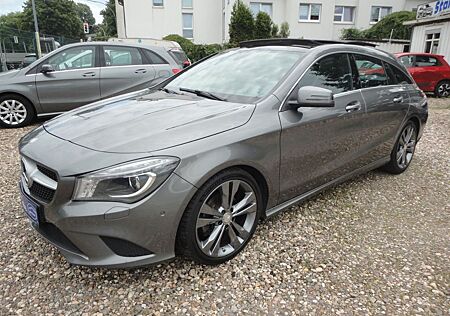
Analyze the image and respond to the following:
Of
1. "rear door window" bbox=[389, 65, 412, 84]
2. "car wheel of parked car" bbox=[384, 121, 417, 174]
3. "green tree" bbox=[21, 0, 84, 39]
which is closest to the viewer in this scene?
"rear door window" bbox=[389, 65, 412, 84]

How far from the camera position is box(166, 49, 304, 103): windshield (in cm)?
281

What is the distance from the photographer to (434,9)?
47.4 feet

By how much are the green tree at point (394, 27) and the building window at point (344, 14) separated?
9.08 ft

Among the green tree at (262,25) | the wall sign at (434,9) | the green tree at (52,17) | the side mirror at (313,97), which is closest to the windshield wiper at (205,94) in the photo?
the side mirror at (313,97)

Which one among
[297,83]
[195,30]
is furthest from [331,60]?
[195,30]

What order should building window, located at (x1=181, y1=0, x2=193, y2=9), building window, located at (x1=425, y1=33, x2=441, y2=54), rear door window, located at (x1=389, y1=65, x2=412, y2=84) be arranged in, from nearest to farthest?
rear door window, located at (x1=389, y1=65, x2=412, y2=84) < building window, located at (x1=425, y1=33, x2=441, y2=54) < building window, located at (x1=181, y1=0, x2=193, y2=9)

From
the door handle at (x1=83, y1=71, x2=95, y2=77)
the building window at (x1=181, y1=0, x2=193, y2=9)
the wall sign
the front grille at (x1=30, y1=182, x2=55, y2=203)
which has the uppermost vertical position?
the building window at (x1=181, y1=0, x2=193, y2=9)

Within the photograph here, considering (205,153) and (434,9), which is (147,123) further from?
(434,9)

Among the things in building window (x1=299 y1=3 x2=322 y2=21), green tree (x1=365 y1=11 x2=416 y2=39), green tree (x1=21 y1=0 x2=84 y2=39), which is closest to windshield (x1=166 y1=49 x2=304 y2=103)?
green tree (x1=365 y1=11 x2=416 y2=39)

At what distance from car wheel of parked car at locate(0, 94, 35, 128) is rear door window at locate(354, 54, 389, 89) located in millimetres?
5617

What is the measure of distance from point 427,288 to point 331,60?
6.63 feet

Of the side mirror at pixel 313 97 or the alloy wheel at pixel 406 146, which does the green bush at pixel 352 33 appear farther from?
the side mirror at pixel 313 97

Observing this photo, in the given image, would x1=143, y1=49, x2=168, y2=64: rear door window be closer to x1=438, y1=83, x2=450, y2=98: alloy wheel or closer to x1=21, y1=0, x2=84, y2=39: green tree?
x1=438, y1=83, x2=450, y2=98: alloy wheel

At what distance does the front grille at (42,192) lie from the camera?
6.70 feet
